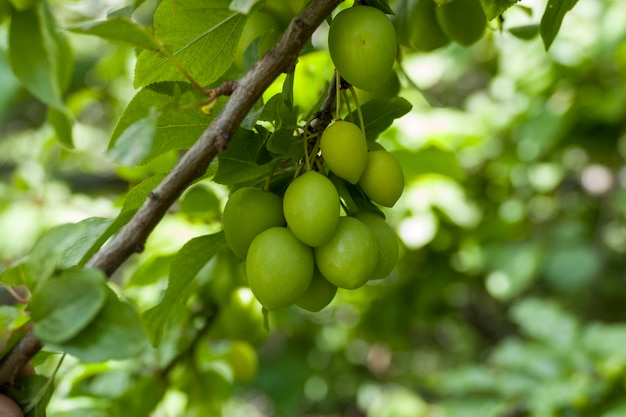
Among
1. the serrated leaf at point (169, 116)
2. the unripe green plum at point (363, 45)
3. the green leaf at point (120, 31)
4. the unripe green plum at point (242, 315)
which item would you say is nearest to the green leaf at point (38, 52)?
the green leaf at point (120, 31)

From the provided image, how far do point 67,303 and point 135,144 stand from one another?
0.12 metres

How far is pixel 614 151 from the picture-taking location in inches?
79.7

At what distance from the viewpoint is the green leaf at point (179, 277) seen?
27.5 inches

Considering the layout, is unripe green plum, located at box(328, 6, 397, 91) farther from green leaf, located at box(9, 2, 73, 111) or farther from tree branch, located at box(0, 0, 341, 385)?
green leaf, located at box(9, 2, 73, 111)

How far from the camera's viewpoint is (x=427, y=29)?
2.76ft

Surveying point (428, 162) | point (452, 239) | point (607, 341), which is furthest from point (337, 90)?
point (452, 239)

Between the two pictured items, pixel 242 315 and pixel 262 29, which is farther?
pixel 242 315

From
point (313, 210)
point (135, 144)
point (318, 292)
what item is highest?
point (135, 144)

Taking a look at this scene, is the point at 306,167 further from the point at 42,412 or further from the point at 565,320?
the point at 565,320

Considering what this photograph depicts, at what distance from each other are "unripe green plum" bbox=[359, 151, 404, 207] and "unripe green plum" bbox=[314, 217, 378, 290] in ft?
0.13

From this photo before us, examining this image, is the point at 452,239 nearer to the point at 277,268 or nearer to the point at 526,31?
the point at 526,31

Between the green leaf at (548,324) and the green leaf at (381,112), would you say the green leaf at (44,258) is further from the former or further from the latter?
the green leaf at (548,324)

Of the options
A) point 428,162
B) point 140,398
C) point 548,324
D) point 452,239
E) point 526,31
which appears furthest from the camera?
point 452,239

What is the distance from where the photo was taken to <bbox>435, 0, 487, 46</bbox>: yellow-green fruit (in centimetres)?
79
